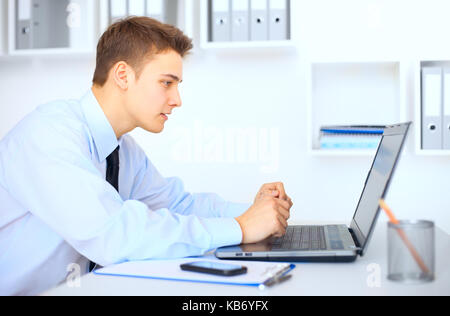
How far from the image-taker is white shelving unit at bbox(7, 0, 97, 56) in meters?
2.40

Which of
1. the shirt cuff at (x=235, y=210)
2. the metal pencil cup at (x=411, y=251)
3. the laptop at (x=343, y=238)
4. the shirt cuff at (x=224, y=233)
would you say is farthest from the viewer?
the shirt cuff at (x=235, y=210)

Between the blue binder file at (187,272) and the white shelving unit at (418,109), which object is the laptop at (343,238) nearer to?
the blue binder file at (187,272)

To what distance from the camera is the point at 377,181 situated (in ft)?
4.03

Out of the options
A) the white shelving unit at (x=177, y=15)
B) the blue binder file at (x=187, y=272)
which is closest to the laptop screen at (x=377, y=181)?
the blue binder file at (x=187, y=272)

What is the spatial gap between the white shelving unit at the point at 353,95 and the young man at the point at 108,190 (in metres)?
0.95

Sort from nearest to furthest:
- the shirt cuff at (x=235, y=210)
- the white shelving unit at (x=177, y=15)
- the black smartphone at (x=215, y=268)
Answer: the black smartphone at (x=215, y=268), the shirt cuff at (x=235, y=210), the white shelving unit at (x=177, y=15)

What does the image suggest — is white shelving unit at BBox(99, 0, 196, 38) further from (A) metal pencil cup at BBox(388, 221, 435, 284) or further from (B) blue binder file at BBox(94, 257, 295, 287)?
(A) metal pencil cup at BBox(388, 221, 435, 284)

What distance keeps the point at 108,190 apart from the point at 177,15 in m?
1.57

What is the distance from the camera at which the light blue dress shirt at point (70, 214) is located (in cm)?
112

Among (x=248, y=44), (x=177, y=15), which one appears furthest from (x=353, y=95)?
(x=177, y=15)

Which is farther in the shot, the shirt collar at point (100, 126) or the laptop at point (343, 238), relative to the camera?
the shirt collar at point (100, 126)

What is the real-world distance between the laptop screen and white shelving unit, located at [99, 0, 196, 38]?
1.23 metres
